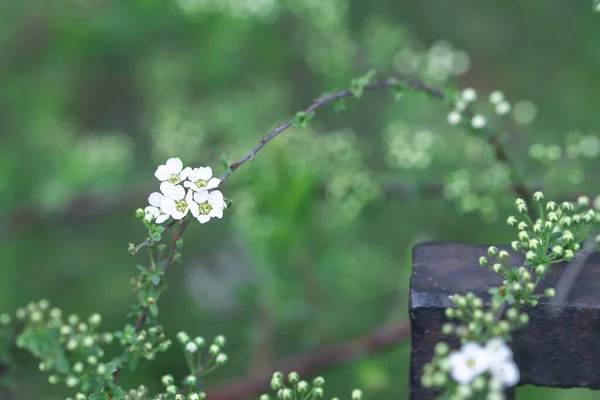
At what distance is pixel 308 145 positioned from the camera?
2.36 m

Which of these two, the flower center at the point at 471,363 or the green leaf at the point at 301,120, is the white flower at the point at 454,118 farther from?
the flower center at the point at 471,363

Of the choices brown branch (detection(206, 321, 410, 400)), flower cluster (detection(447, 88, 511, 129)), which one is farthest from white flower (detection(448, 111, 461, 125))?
brown branch (detection(206, 321, 410, 400))

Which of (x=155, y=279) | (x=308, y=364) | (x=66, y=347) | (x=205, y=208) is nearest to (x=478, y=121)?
(x=205, y=208)

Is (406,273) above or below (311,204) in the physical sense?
below

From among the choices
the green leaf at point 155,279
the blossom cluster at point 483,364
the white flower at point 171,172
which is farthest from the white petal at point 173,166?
the blossom cluster at point 483,364

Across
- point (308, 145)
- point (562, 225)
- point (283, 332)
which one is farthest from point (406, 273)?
point (562, 225)

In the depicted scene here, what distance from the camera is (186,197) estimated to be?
1135mm

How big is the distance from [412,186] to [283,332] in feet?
4.10

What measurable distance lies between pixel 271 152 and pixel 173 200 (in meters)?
1.19

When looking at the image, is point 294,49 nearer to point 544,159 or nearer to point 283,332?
point 283,332

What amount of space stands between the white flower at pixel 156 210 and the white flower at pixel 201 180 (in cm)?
6

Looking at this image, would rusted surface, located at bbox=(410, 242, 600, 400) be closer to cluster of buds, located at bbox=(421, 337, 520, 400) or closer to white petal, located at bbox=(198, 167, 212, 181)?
cluster of buds, located at bbox=(421, 337, 520, 400)

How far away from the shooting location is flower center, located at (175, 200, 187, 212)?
115 centimetres

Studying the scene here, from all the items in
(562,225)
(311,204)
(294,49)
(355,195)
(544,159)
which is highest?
(294,49)
